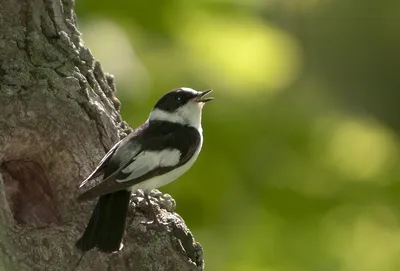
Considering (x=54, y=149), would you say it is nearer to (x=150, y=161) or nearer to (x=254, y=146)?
(x=150, y=161)

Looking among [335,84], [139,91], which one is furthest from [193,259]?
[335,84]

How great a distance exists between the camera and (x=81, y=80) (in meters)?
4.50

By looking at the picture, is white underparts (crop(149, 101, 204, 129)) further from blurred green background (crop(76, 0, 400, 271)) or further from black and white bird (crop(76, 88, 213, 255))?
blurred green background (crop(76, 0, 400, 271))

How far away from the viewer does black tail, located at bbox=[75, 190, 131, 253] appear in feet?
13.1

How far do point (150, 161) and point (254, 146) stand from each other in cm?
172

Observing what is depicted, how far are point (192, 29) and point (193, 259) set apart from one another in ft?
5.65

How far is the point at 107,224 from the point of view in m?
4.02

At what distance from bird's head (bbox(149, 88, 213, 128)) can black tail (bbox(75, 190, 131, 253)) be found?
1.97ft

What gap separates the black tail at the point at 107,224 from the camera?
399 centimetres

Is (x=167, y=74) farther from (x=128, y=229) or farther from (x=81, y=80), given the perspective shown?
(x=128, y=229)

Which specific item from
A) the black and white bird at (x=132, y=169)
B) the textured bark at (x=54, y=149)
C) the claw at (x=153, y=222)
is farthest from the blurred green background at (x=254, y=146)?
the claw at (x=153, y=222)

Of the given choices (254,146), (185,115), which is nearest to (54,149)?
(185,115)

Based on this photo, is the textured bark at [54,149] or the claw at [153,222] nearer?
the textured bark at [54,149]

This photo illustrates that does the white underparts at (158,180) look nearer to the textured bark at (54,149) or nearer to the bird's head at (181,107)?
the textured bark at (54,149)
